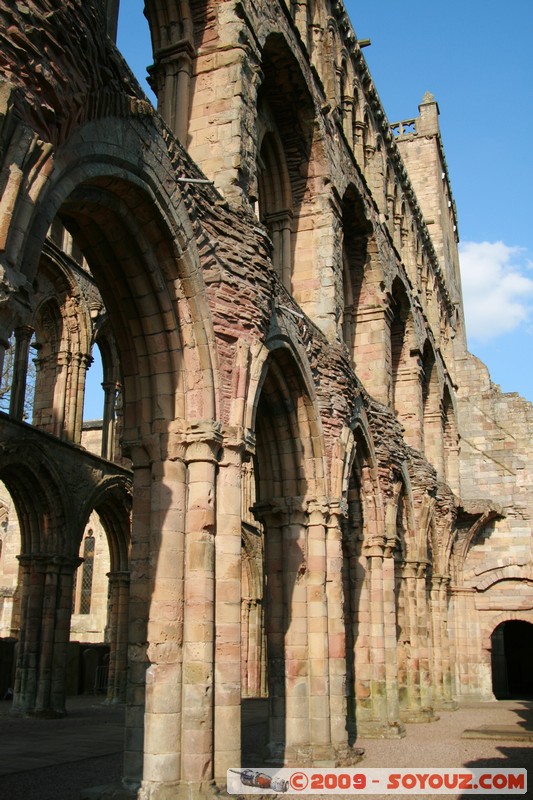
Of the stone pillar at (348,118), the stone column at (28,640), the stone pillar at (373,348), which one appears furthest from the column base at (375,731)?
the stone pillar at (348,118)

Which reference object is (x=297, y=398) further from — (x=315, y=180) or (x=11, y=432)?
(x=11, y=432)

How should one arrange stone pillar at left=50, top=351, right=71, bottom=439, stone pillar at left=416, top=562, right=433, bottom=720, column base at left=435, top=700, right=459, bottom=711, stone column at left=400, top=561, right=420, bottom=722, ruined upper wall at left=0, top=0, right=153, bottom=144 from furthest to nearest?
column base at left=435, top=700, right=459, bottom=711 → stone pillar at left=50, top=351, right=71, bottom=439 → stone pillar at left=416, top=562, right=433, bottom=720 → stone column at left=400, top=561, right=420, bottom=722 → ruined upper wall at left=0, top=0, right=153, bottom=144

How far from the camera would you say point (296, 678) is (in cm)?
1052

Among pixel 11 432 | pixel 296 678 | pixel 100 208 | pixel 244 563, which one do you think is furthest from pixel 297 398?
pixel 244 563

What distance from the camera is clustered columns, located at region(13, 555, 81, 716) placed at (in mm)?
16344

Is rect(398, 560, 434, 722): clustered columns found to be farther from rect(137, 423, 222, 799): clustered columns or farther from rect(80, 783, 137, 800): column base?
rect(80, 783, 137, 800): column base

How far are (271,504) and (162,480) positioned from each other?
3443 millimetres

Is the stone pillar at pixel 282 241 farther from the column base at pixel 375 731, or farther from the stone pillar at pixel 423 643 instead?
the stone pillar at pixel 423 643

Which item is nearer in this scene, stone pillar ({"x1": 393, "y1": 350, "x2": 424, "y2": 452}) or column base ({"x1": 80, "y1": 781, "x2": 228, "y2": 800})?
column base ({"x1": 80, "y1": 781, "x2": 228, "y2": 800})

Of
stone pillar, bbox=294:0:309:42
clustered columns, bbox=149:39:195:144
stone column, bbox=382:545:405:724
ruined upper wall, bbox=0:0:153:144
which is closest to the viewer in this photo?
ruined upper wall, bbox=0:0:153:144

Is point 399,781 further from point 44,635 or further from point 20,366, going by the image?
point 20,366

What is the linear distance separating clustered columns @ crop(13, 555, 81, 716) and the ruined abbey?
0.17 feet

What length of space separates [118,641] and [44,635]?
348 centimetres

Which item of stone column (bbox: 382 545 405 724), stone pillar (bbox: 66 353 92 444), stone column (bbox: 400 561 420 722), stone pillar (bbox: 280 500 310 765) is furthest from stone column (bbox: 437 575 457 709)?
stone pillar (bbox: 280 500 310 765)
